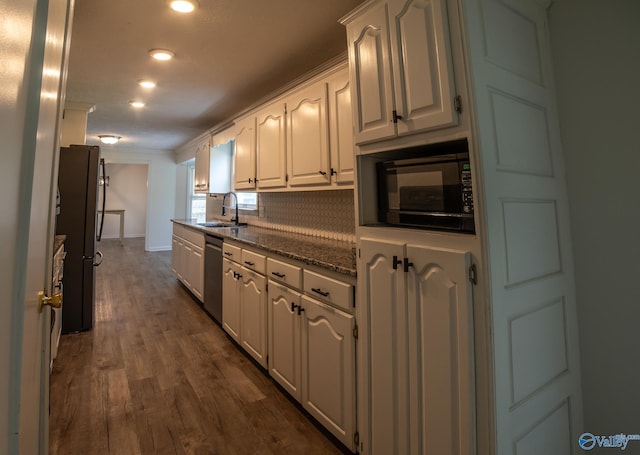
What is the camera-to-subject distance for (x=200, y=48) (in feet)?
7.32

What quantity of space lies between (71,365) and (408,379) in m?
2.59

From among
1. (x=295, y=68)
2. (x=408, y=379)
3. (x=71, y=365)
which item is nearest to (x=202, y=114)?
(x=295, y=68)

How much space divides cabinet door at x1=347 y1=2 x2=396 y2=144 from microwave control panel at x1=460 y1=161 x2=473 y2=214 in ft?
1.08

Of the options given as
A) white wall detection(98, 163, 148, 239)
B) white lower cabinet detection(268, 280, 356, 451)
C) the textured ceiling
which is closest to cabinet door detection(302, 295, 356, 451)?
white lower cabinet detection(268, 280, 356, 451)

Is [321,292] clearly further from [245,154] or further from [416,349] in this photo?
[245,154]

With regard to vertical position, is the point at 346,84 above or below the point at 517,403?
above

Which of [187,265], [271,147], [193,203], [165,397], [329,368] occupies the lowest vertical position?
[165,397]

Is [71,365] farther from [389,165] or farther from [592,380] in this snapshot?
[592,380]

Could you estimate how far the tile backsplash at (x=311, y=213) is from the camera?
8.12 ft

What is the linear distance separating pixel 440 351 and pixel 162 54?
2638 mm

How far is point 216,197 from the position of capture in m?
5.20

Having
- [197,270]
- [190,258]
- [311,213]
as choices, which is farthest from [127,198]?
[311,213]

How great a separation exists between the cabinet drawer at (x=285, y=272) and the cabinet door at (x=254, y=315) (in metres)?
0.13

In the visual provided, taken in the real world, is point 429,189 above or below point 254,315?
above
